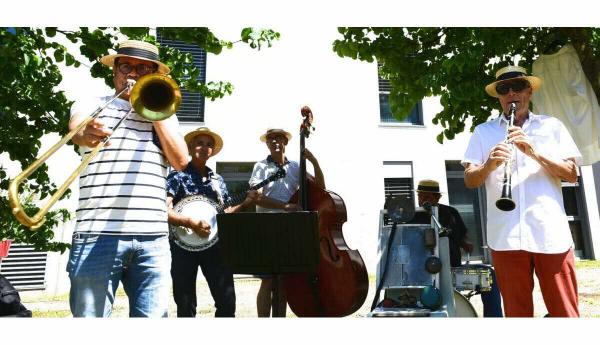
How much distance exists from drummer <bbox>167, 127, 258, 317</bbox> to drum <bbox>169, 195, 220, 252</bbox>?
4 cm

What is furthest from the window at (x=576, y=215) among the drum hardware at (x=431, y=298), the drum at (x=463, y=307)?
the drum hardware at (x=431, y=298)

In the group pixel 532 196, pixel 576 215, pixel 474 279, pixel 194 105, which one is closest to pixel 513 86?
pixel 532 196

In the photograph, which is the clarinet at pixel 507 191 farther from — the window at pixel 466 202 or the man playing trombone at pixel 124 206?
the window at pixel 466 202

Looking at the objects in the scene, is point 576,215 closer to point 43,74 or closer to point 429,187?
point 429,187

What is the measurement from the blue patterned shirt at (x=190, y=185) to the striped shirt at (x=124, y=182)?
148cm

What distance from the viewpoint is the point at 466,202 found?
1210cm

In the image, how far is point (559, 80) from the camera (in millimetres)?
4820

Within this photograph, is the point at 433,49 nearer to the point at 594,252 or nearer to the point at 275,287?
the point at 275,287

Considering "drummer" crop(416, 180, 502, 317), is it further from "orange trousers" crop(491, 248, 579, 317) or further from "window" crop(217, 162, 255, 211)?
"window" crop(217, 162, 255, 211)

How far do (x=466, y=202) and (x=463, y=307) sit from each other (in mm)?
8211

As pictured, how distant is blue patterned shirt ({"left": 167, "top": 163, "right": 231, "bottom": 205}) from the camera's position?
4020 millimetres
